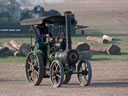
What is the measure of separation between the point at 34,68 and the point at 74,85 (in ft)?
4.06

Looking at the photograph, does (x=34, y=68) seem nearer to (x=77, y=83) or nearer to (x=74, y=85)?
(x=74, y=85)

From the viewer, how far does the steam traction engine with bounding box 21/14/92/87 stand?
38.4 feet

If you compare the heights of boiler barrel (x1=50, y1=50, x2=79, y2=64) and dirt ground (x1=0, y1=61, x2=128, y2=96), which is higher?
boiler barrel (x1=50, y1=50, x2=79, y2=64)

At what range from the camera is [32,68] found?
12.7m

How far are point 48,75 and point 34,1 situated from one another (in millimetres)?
34340

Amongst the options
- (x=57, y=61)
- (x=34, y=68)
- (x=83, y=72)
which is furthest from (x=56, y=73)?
(x=34, y=68)

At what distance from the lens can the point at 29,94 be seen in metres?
10.5

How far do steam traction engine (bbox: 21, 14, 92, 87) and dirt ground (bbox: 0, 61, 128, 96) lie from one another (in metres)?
0.27

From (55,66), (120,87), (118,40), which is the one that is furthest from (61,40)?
(118,40)

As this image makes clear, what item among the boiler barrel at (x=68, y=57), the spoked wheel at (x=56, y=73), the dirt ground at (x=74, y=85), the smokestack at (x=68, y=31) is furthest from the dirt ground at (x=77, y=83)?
the smokestack at (x=68, y=31)

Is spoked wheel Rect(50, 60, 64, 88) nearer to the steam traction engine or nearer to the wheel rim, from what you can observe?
the steam traction engine

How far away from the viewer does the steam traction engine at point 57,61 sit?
11.7m

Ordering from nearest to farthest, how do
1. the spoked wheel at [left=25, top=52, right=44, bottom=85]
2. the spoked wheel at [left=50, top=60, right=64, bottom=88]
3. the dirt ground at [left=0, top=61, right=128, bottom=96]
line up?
the dirt ground at [left=0, top=61, right=128, bottom=96] → the spoked wheel at [left=50, top=60, right=64, bottom=88] → the spoked wheel at [left=25, top=52, right=44, bottom=85]

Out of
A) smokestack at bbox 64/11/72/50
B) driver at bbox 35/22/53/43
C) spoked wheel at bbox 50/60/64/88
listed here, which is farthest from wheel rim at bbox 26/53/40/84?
smokestack at bbox 64/11/72/50
